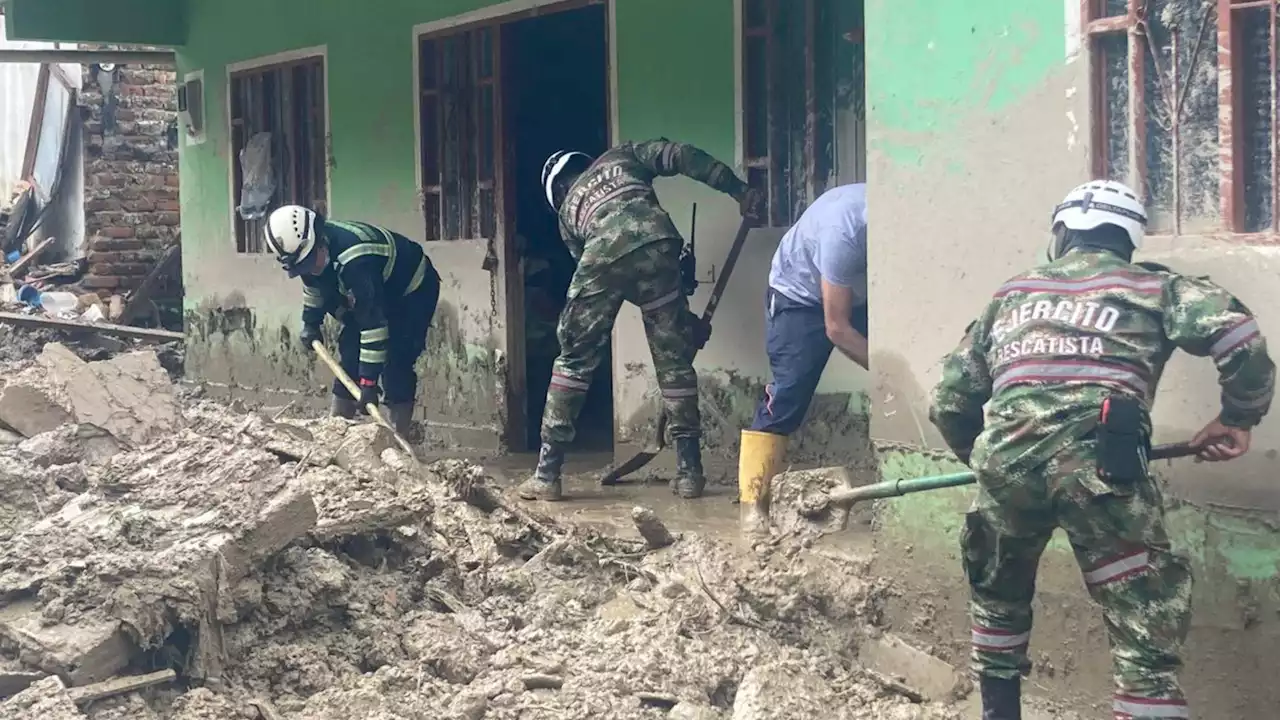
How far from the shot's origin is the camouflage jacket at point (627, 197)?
606 centimetres

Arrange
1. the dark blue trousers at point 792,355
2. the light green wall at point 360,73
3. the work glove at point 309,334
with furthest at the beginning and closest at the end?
the light green wall at point 360,73, the work glove at point 309,334, the dark blue trousers at point 792,355

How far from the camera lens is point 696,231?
6.64 m

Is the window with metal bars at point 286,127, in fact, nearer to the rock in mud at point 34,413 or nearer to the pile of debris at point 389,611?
the rock in mud at point 34,413

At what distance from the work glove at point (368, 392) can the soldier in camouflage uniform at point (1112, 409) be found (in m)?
4.30

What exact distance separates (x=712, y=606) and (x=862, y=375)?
1.75 meters

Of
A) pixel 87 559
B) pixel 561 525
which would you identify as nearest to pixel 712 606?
pixel 561 525

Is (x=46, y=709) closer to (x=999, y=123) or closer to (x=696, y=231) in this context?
(x=999, y=123)

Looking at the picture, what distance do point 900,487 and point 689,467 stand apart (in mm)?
2378

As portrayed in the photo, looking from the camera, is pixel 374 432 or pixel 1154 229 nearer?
pixel 1154 229

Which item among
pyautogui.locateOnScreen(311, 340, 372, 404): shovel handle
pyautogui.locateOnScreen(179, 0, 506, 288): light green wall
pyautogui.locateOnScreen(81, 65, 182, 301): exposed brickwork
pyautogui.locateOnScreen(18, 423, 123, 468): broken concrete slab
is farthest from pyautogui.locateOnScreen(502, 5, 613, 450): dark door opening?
pyautogui.locateOnScreen(81, 65, 182, 301): exposed brickwork

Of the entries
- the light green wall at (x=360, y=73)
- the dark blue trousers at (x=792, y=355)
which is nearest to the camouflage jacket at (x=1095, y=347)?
the dark blue trousers at (x=792, y=355)

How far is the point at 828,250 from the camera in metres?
5.04

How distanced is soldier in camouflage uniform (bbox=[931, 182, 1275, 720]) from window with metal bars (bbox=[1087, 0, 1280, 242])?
278 mm

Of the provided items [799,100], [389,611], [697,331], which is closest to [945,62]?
[799,100]
